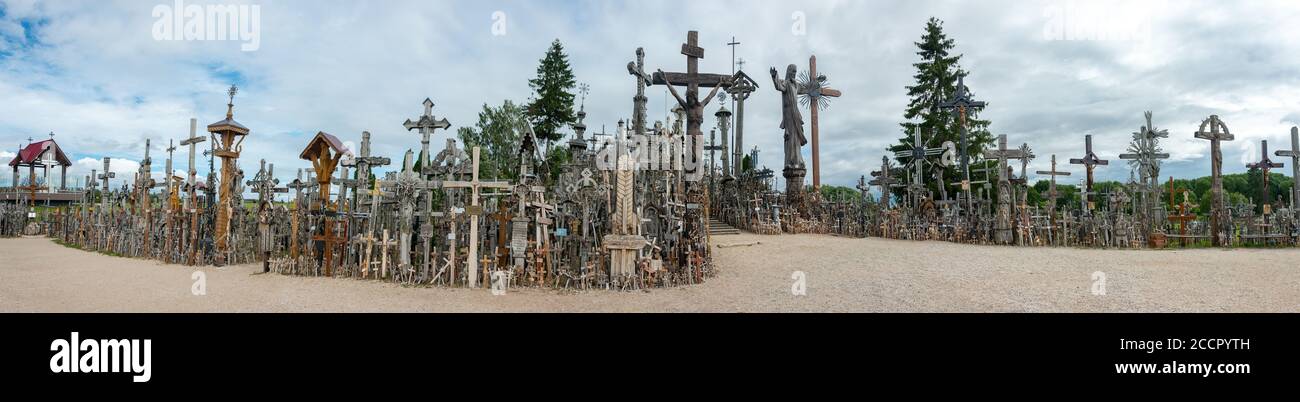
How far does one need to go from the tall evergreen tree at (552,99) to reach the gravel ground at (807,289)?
2445cm

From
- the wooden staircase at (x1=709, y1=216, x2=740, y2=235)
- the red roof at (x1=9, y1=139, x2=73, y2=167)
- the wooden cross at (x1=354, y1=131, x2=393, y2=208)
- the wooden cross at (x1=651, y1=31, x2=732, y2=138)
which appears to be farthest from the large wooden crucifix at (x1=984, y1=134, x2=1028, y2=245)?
the red roof at (x1=9, y1=139, x2=73, y2=167)

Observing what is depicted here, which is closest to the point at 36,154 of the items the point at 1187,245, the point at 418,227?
the point at 418,227

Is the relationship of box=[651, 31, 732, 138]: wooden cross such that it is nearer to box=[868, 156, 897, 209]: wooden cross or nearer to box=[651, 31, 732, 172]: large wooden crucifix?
box=[651, 31, 732, 172]: large wooden crucifix

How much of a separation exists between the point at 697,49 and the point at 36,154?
151ft

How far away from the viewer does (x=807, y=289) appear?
34.2ft

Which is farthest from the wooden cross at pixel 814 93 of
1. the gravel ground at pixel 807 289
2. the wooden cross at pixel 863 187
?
the gravel ground at pixel 807 289

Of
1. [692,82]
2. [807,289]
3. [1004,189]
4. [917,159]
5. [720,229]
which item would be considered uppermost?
[692,82]

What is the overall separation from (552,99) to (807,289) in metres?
30.3

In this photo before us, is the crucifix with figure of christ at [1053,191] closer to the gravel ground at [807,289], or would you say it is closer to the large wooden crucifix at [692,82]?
the gravel ground at [807,289]

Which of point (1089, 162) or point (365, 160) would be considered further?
point (1089, 162)

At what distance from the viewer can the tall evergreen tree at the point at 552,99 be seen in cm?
3778

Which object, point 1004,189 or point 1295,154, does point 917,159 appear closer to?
Result: point 1004,189

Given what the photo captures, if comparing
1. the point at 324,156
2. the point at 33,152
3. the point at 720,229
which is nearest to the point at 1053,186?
the point at 720,229
